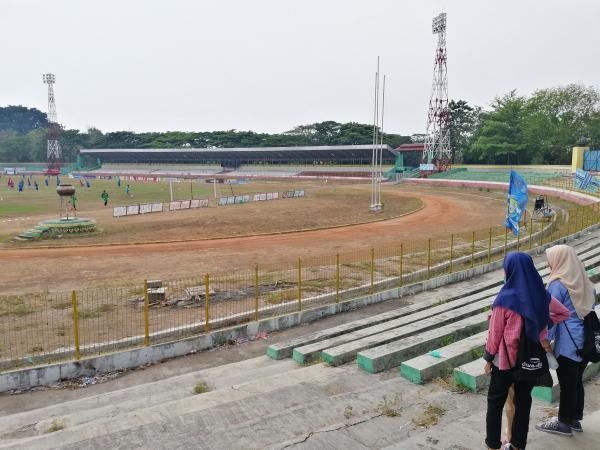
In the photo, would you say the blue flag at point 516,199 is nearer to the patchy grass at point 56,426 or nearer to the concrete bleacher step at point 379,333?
the concrete bleacher step at point 379,333

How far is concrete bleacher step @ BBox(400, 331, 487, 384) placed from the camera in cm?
664

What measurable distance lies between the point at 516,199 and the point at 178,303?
11964 millimetres

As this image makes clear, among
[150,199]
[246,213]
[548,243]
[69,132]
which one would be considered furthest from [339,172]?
[69,132]

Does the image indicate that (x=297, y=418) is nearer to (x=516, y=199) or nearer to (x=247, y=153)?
(x=516, y=199)

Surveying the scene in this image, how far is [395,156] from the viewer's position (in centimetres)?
8925

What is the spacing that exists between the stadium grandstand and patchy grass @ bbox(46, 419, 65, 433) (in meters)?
80.7

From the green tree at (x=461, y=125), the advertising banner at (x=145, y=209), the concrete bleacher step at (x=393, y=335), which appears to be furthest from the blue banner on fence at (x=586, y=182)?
the green tree at (x=461, y=125)

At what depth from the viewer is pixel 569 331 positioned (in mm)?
4680

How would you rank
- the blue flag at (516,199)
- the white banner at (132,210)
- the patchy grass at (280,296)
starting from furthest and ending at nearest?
the white banner at (132,210) < the blue flag at (516,199) < the patchy grass at (280,296)

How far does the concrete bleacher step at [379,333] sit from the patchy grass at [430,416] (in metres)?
2.54

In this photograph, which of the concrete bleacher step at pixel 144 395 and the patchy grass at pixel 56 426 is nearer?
the patchy grass at pixel 56 426

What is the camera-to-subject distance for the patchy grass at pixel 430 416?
5.33m

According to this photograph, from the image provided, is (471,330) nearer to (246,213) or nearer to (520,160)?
(246,213)

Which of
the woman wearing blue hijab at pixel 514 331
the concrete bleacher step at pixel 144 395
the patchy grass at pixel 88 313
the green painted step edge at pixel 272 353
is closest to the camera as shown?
the woman wearing blue hijab at pixel 514 331
